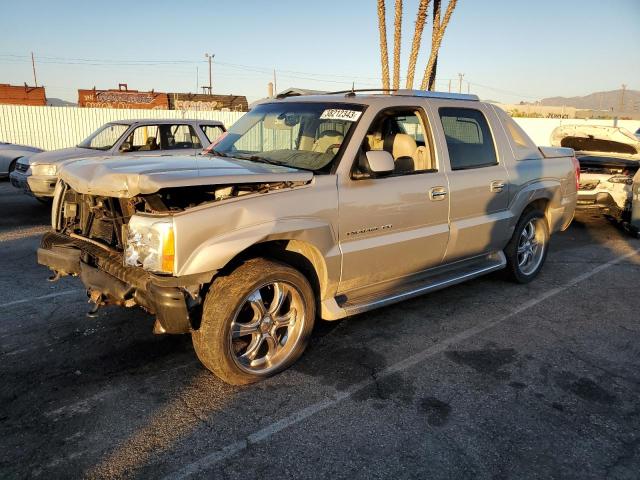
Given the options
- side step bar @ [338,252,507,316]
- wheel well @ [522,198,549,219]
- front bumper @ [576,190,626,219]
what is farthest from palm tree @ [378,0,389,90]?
side step bar @ [338,252,507,316]

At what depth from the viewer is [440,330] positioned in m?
4.41

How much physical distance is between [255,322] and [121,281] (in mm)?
920

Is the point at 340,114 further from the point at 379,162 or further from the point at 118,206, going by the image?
the point at 118,206

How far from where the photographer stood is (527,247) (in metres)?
5.73

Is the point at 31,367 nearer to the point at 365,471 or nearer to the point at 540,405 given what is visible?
the point at 365,471

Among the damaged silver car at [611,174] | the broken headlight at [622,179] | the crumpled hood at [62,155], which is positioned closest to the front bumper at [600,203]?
the damaged silver car at [611,174]

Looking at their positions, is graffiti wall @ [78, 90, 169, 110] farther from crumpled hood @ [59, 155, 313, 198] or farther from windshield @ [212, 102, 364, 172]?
crumpled hood @ [59, 155, 313, 198]

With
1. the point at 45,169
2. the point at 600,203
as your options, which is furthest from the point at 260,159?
the point at 600,203

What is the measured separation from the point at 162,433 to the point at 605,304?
14.6 feet

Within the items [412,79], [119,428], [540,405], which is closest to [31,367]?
[119,428]

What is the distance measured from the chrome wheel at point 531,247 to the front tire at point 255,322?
3.08m

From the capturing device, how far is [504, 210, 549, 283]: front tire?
5.43 metres

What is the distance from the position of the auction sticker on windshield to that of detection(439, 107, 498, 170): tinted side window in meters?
0.93

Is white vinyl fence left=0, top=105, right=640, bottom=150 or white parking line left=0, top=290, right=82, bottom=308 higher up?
white vinyl fence left=0, top=105, right=640, bottom=150
